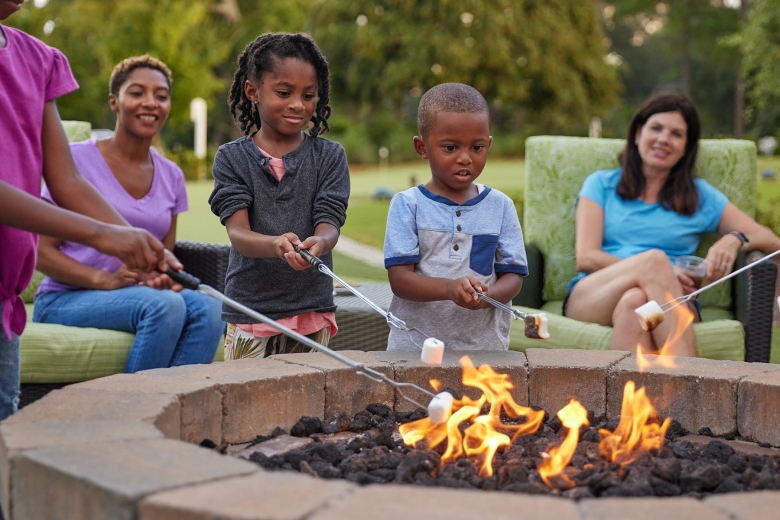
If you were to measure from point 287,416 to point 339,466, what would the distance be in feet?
1.31

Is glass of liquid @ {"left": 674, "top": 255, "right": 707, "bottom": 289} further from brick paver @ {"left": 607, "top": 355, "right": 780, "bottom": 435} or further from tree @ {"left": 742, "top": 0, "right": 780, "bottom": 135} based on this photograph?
tree @ {"left": 742, "top": 0, "right": 780, "bottom": 135}

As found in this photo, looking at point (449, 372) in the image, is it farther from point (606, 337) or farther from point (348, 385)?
point (606, 337)

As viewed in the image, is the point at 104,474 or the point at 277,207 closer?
the point at 104,474

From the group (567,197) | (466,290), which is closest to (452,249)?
(466,290)

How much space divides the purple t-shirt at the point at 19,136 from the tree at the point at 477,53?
883 inches

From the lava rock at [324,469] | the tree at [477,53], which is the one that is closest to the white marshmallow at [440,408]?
the lava rock at [324,469]

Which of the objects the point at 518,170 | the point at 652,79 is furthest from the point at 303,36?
the point at 652,79

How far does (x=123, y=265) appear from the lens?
10.7 feet

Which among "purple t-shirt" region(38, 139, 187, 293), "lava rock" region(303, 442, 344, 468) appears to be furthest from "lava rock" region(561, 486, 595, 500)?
"purple t-shirt" region(38, 139, 187, 293)

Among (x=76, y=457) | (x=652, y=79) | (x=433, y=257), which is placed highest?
(x=652, y=79)

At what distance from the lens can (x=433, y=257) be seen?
9.34 ft

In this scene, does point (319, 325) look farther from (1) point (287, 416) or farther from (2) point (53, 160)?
(2) point (53, 160)

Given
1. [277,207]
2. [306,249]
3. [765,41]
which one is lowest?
[306,249]

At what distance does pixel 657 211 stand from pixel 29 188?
2967mm
